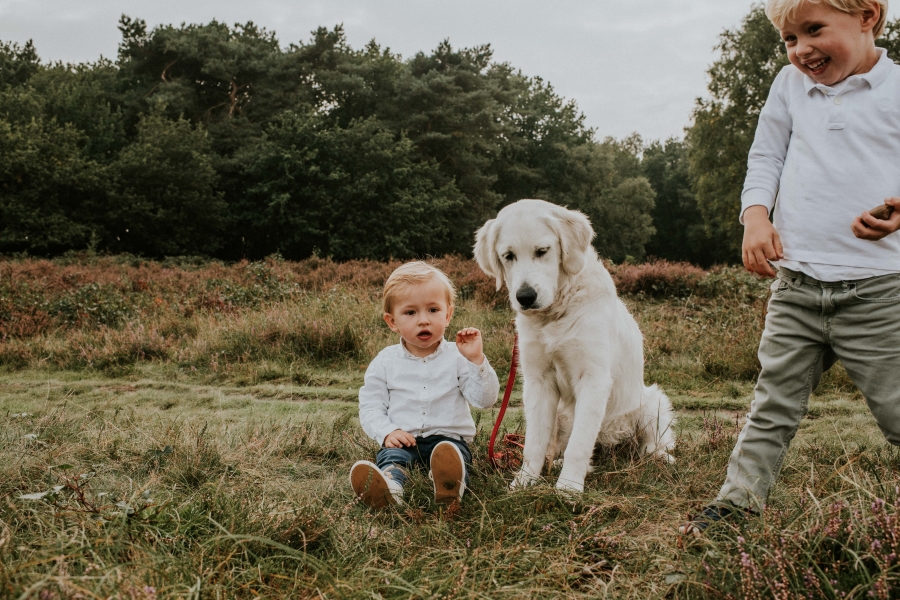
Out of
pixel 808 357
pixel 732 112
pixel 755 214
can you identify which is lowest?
pixel 808 357

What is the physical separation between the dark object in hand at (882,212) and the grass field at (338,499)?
879mm

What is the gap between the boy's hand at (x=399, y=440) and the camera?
10.0 feet

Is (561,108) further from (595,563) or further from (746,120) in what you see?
(595,563)

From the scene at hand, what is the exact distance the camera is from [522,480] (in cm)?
297

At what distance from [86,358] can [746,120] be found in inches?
1248

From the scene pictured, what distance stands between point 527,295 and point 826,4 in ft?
5.19

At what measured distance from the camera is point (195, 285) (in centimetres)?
1141

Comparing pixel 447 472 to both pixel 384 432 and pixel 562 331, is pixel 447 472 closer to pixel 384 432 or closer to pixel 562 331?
pixel 384 432

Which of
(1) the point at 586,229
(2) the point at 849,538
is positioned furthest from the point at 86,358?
(2) the point at 849,538

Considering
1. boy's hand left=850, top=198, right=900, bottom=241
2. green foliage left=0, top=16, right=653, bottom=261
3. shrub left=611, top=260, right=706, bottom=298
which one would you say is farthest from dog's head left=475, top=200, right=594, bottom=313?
green foliage left=0, top=16, right=653, bottom=261

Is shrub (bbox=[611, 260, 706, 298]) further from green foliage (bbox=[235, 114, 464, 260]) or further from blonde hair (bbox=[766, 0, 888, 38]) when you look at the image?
green foliage (bbox=[235, 114, 464, 260])

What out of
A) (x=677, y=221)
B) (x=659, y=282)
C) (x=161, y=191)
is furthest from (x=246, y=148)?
(x=677, y=221)

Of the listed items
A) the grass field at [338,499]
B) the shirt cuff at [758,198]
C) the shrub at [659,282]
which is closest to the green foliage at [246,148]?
the shrub at [659,282]

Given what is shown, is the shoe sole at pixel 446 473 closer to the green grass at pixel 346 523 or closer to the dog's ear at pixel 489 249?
the green grass at pixel 346 523
